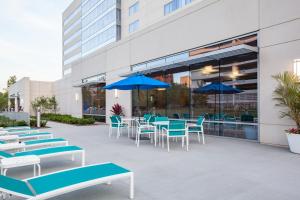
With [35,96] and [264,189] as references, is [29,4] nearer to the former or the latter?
[35,96]

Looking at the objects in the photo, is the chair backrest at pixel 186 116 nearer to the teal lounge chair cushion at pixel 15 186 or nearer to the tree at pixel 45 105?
the teal lounge chair cushion at pixel 15 186

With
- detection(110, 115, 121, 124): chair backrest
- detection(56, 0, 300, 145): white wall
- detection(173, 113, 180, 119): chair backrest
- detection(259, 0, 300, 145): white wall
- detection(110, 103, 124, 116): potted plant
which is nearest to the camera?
detection(259, 0, 300, 145): white wall

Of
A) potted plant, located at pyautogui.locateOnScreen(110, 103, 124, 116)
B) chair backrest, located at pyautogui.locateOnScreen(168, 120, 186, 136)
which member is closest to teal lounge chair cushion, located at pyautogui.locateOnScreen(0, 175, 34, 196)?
chair backrest, located at pyautogui.locateOnScreen(168, 120, 186, 136)

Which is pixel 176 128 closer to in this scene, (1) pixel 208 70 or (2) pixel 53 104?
(1) pixel 208 70

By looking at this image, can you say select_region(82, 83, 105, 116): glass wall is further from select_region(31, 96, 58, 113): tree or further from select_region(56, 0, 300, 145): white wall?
select_region(31, 96, 58, 113): tree

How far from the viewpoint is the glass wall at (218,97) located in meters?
8.88

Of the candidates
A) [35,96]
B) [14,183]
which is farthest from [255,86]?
[35,96]

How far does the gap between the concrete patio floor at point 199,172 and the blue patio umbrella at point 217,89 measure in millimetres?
2538

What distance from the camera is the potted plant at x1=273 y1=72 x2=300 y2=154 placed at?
675cm

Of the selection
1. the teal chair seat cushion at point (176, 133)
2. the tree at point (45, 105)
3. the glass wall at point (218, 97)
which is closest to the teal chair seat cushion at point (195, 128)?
the teal chair seat cushion at point (176, 133)

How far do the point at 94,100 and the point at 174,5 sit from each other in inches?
633

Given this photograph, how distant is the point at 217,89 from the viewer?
10016 millimetres

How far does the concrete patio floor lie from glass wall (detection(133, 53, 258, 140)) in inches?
66.2

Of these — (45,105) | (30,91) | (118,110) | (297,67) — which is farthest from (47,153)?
(30,91)
